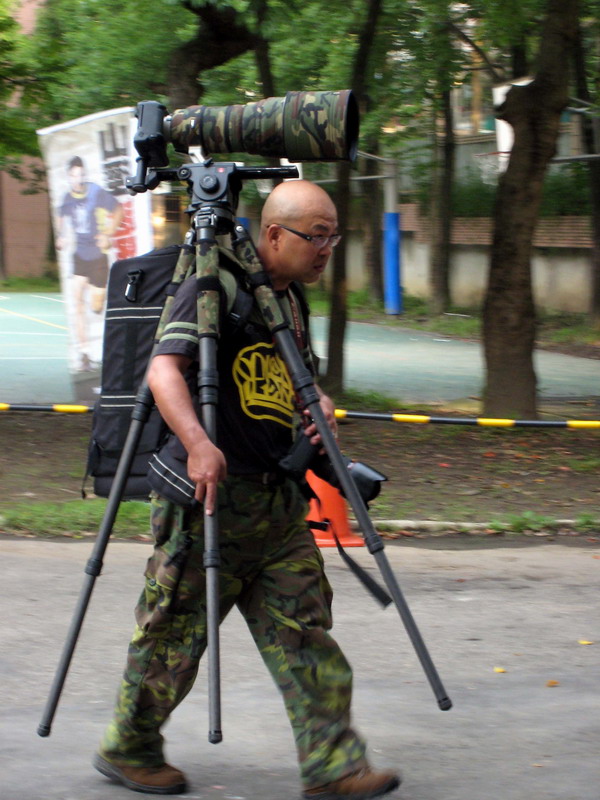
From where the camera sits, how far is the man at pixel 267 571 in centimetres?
341

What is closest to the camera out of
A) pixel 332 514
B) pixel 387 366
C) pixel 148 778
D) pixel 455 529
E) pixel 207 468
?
pixel 207 468

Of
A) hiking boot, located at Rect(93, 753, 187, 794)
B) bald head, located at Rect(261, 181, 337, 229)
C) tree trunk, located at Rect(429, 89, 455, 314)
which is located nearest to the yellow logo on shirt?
bald head, located at Rect(261, 181, 337, 229)

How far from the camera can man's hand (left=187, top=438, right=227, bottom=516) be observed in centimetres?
315

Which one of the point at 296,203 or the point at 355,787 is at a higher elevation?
the point at 296,203

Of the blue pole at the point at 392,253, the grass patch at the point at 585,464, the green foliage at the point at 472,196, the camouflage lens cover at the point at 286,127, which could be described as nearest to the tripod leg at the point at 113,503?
the camouflage lens cover at the point at 286,127

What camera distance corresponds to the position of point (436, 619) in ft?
18.5

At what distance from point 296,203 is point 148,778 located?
1767 millimetres

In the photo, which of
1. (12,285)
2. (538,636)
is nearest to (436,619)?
(538,636)

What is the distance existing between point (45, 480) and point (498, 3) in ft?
22.7

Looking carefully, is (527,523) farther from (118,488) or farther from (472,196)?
(472,196)

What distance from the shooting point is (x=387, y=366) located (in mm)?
18266

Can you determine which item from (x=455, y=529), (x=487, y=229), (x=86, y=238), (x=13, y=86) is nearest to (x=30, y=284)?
(x=487, y=229)

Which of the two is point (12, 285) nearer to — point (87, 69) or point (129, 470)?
point (87, 69)

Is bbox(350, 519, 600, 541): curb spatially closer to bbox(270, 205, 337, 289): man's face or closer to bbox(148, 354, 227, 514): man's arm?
bbox(270, 205, 337, 289): man's face
